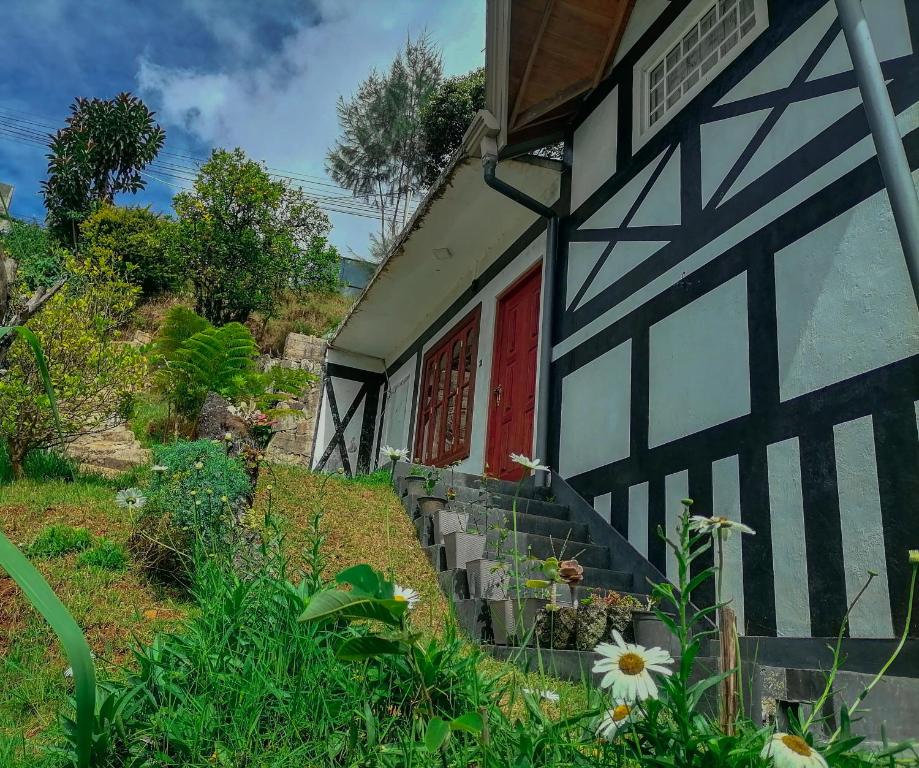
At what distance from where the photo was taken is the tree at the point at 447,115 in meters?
20.6

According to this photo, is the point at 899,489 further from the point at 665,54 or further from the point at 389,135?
the point at 389,135

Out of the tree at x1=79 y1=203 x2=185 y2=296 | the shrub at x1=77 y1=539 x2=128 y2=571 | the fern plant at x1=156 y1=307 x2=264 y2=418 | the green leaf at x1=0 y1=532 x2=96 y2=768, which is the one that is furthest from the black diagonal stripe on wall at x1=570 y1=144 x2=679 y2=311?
the tree at x1=79 y1=203 x2=185 y2=296

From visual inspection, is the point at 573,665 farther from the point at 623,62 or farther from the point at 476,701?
the point at 623,62

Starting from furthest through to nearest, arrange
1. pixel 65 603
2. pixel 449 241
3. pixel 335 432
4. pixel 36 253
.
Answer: pixel 36 253 < pixel 335 432 < pixel 449 241 < pixel 65 603

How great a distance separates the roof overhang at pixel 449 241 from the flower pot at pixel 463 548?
358 centimetres

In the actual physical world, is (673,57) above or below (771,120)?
above

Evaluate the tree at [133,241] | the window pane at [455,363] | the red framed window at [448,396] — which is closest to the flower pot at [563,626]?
the red framed window at [448,396]

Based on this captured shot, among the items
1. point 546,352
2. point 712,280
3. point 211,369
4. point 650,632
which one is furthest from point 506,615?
point 211,369

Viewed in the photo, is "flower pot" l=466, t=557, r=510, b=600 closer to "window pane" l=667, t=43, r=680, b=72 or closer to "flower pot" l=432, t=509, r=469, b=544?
"flower pot" l=432, t=509, r=469, b=544

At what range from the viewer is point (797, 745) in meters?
1.12

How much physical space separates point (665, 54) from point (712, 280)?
227cm

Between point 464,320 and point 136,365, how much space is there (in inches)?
156

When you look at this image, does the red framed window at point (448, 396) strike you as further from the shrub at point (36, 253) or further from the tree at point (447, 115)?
the tree at point (447, 115)

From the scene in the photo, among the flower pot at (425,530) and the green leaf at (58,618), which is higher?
the flower pot at (425,530)
